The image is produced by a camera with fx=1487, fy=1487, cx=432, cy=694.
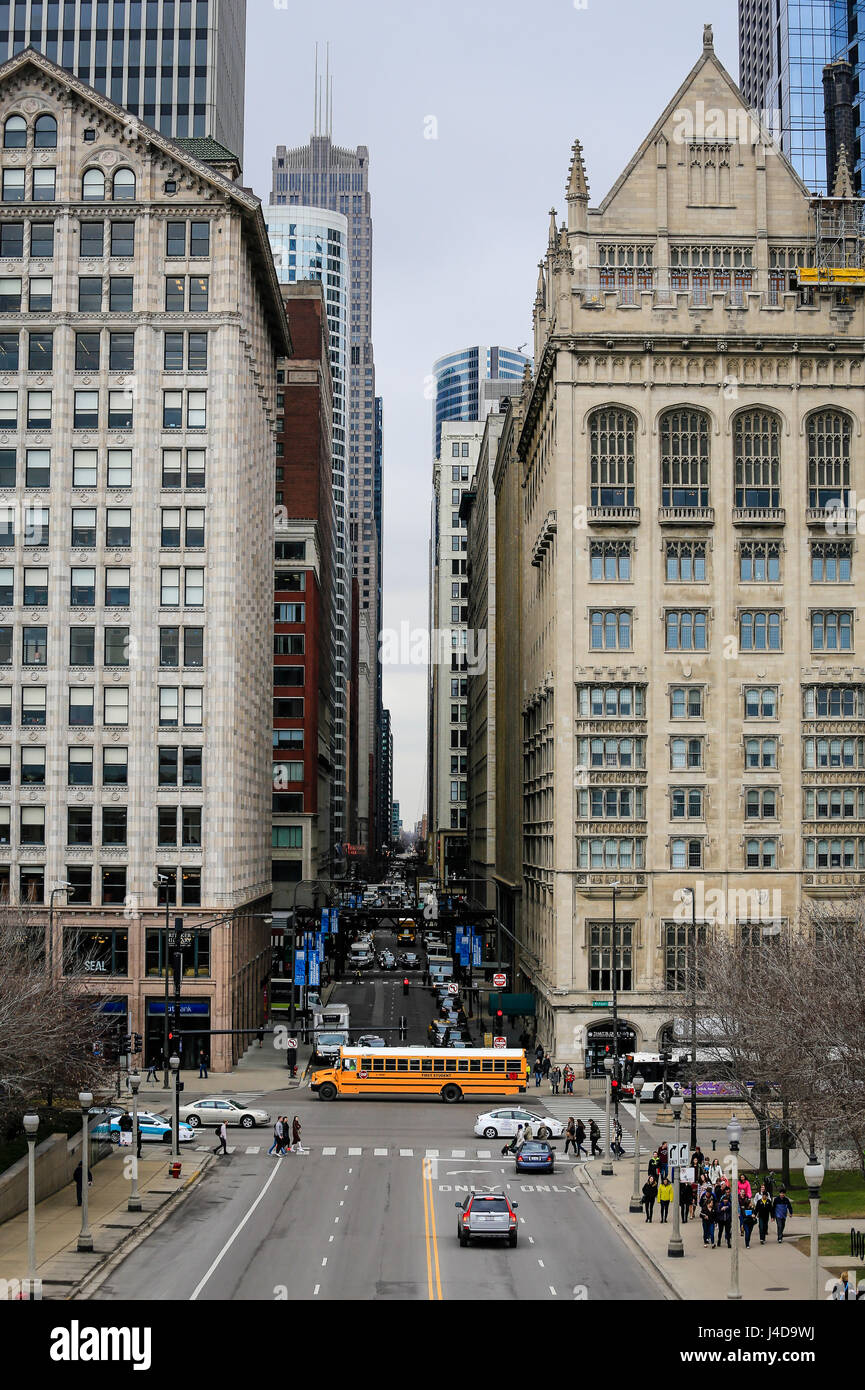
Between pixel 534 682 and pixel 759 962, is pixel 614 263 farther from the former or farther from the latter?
pixel 759 962

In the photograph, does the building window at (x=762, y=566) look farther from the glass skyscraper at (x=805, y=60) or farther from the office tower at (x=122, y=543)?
the glass skyscraper at (x=805, y=60)

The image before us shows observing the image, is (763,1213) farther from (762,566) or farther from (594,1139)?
(762,566)

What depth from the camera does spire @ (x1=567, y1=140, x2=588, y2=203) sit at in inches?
2997

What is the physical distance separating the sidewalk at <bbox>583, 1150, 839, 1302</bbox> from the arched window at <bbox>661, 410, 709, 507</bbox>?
132 ft

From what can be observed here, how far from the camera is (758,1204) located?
37.1 meters

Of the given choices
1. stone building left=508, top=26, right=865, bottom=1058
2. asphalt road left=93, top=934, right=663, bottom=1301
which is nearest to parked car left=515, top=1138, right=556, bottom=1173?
asphalt road left=93, top=934, right=663, bottom=1301

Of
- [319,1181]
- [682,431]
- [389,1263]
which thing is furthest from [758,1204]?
[682,431]

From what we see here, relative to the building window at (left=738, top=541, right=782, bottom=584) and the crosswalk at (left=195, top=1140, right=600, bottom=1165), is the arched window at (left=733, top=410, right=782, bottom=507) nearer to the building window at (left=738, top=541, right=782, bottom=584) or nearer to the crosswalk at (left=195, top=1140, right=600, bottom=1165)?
the building window at (left=738, top=541, right=782, bottom=584)

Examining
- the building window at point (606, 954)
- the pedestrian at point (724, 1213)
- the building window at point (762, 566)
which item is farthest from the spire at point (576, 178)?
the pedestrian at point (724, 1213)

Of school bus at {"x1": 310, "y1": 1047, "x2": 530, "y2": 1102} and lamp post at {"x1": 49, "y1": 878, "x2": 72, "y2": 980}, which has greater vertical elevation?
lamp post at {"x1": 49, "y1": 878, "x2": 72, "y2": 980}

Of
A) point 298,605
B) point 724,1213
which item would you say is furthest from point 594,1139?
point 298,605

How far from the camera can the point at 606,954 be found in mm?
72750
